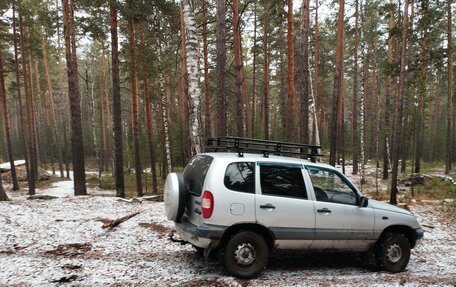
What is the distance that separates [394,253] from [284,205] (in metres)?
2.37

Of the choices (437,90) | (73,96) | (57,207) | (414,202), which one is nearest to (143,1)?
(73,96)

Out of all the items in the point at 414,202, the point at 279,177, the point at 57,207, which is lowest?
the point at 414,202

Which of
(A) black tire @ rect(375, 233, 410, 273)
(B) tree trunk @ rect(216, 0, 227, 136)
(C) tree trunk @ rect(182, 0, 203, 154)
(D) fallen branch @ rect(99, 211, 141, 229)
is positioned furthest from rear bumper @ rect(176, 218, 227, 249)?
(B) tree trunk @ rect(216, 0, 227, 136)

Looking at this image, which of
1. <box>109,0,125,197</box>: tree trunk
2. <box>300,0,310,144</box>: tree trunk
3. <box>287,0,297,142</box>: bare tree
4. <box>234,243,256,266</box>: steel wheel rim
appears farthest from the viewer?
<box>287,0,297,142</box>: bare tree

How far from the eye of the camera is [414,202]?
12688 millimetres

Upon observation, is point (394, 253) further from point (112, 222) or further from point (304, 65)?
point (304, 65)

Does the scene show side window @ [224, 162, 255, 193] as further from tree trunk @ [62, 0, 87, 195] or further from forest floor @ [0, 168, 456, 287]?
tree trunk @ [62, 0, 87, 195]

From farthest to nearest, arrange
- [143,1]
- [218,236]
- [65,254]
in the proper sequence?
[143,1]
[65,254]
[218,236]

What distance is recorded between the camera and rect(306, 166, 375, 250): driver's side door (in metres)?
5.23

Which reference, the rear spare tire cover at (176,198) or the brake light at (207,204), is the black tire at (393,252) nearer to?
the brake light at (207,204)

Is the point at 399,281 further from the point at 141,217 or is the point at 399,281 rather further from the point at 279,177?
the point at 141,217

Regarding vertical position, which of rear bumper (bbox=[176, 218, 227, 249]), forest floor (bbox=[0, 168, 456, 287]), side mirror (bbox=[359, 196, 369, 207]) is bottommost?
forest floor (bbox=[0, 168, 456, 287])

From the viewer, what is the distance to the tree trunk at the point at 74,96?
13.0m

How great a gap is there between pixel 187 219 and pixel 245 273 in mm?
1251
